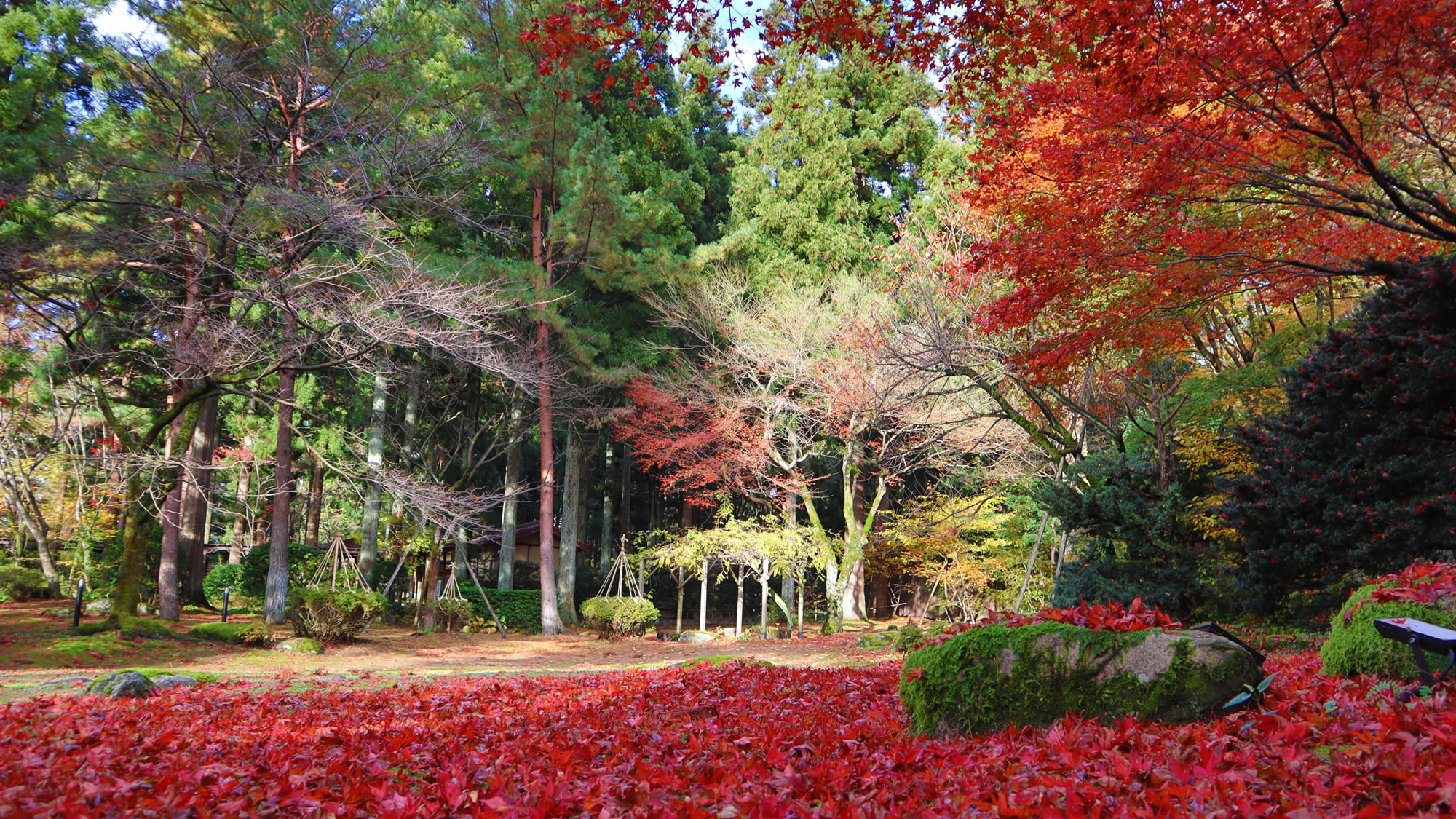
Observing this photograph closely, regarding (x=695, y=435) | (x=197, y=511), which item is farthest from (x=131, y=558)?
(x=695, y=435)

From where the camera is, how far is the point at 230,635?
43.0 feet

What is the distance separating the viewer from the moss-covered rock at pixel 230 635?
12.9 meters

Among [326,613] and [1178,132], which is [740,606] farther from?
[1178,132]

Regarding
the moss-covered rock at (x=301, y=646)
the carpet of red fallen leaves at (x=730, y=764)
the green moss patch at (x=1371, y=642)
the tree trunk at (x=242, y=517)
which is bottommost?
the moss-covered rock at (x=301, y=646)

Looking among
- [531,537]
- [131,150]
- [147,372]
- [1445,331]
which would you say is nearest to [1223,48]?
[1445,331]

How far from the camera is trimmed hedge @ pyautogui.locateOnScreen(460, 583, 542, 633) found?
19.4m

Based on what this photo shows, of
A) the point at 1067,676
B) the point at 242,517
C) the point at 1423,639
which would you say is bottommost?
the point at 1067,676

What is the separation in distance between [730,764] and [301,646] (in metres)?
11.9

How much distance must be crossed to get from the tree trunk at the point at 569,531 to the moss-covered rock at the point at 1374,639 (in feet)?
57.1

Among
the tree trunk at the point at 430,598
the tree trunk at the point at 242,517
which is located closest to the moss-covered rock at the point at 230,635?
the tree trunk at the point at 430,598

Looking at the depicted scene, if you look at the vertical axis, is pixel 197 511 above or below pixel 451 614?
above

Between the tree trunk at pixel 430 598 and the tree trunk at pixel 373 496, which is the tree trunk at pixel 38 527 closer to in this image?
the tree trunk at pixel 373 496

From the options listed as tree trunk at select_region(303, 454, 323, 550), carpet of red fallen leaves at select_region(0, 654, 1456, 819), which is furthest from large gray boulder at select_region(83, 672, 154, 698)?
tree trunk at select_region(303, 454, 323, 550)

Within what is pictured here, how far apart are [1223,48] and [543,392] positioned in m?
14.3
